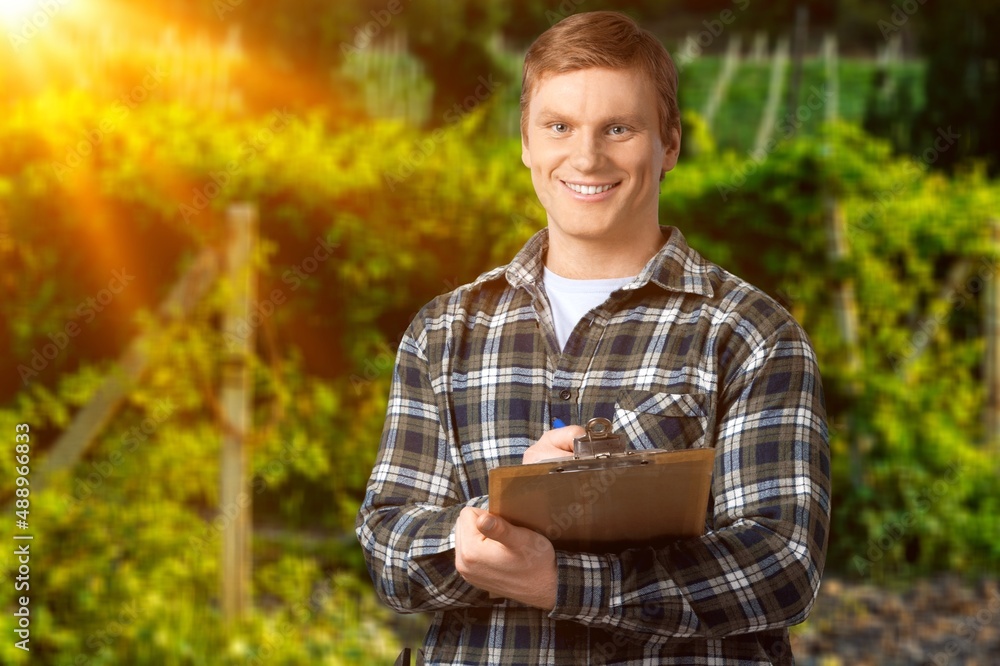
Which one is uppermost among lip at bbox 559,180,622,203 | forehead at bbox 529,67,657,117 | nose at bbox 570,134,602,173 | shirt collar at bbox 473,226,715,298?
forehead at bbox 529,67,657,117

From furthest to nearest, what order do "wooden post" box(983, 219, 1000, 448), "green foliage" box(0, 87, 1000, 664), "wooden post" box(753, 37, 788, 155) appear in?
1. "wooden post" box(753, 37, 788, 155)
2. "wooden post" box(983, 219, 1000, 448)
3. "green foliage" box(0, 87, 1000, 664)

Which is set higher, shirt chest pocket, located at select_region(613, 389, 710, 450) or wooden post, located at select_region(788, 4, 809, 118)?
wooden post, located at select_region(788, 4, 809, 118)

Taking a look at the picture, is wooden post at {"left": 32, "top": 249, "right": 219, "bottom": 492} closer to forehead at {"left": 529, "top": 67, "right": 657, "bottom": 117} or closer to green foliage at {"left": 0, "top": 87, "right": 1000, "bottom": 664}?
green foliage at {"left": 0, "top": 87, "right": 1000, "bottom": 664}

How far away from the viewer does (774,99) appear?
5535 millimetres

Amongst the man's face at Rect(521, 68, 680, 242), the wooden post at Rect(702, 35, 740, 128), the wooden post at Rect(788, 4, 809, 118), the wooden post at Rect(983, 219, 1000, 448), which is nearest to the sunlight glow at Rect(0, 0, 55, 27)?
the wooden post at Rect(702, 35, 740, 128)

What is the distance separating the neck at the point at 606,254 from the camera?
190 centimetres

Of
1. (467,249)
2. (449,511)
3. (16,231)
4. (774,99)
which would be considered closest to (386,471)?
(449,511)

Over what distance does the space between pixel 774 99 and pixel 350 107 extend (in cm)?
201

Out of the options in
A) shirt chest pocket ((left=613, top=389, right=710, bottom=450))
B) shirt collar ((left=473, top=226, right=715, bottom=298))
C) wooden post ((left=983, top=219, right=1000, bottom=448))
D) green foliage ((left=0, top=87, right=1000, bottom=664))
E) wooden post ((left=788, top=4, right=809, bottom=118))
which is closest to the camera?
shirt chest pocket ((left=613, top=389, right=710, bottom=450))

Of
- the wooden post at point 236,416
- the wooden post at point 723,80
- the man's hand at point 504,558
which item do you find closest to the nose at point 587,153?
the man's hand at point 504,558

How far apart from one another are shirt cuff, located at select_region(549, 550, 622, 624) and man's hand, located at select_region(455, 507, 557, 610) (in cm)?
1

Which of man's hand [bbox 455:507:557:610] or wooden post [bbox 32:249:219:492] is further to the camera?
wooden post [bbox 32:249:219:492]

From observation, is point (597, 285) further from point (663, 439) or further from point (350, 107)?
point (350, 107)

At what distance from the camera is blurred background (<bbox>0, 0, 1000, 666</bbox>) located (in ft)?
14.3
